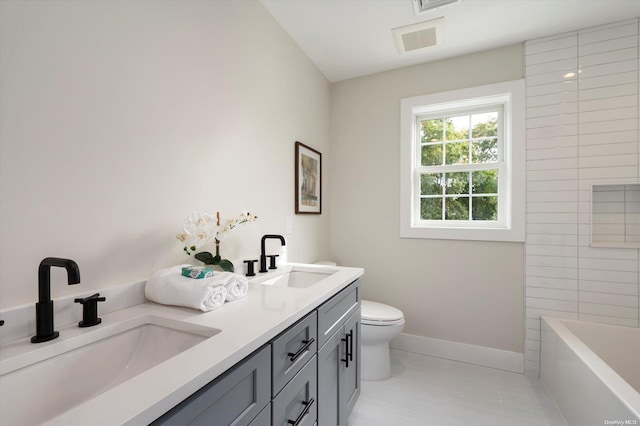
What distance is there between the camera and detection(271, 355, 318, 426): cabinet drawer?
85 centimetres

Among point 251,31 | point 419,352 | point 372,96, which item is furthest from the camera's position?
point 372,96

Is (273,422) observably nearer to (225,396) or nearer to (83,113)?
(225,396)

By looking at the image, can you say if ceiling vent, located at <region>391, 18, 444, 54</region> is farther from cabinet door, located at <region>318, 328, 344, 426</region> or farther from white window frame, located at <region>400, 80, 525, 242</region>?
cabinet door, located at <region>318, 328, 344, 426</region>

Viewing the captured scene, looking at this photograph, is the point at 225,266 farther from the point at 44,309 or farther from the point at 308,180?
the point at 308,180

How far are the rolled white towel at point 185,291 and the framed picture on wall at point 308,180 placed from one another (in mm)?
1248

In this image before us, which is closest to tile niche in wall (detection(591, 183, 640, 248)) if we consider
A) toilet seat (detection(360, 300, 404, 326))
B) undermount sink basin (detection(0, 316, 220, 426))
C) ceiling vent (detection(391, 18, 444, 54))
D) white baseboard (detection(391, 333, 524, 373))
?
white baseboard (detection(391, 333, 524, 373))

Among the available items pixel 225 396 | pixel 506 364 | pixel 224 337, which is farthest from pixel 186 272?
pixel 506 364

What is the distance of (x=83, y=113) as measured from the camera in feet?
2.94

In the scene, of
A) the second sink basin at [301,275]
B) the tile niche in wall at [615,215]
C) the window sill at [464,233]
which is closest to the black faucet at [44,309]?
the second sink basin at [301,275]

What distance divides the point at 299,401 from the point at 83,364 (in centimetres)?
65

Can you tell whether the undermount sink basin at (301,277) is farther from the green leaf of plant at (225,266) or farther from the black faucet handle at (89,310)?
the black faucet handle at (89,310)

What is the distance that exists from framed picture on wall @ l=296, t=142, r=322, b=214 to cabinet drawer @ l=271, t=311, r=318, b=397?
123 cm

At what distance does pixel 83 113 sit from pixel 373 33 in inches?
74.2

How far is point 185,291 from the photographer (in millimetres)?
929
